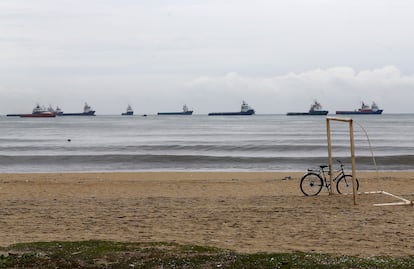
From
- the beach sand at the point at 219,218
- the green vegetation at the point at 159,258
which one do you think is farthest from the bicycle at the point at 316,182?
the green vegetation at the point at 159,258

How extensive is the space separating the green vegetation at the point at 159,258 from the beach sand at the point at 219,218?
70 centimetres

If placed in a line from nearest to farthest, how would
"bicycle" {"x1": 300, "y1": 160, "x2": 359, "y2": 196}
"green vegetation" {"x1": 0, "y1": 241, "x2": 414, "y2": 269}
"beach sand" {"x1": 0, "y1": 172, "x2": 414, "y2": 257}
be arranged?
"green vegetation" {"x1": 0, "y1": 241, "x2": 414, "y2": 269} → "beach sand" {"x1": 0, "y1": 172, "x2": 414, "y2": 257} → "bicycle" {"x1": 300, "y1": 160, "x2": 359, "y2": 196}

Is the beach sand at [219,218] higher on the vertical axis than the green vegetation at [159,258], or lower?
lower

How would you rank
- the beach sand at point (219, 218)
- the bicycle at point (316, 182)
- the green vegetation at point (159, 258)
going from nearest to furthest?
the green vegetation at point (159, 258)
the beach sand at point (219, 218)
the bicycle at point (316, 182)

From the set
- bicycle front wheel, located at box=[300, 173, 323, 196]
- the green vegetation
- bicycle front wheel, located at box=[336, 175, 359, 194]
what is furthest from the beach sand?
the green vegetation

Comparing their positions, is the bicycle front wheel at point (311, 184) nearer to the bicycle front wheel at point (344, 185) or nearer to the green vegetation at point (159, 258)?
the bicycle front wheel at point (344, 185)

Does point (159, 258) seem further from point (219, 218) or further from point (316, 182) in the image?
point (316, 182)

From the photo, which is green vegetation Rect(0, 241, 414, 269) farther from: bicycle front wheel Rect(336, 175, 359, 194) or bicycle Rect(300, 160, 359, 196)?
bicycle front wheel Rect(336, 175, 359, 194)

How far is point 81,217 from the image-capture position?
1179 centimetres

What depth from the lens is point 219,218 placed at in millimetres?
11547

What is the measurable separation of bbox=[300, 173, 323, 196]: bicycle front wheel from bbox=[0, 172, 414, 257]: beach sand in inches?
8.6

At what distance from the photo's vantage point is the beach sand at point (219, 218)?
30.2 ft

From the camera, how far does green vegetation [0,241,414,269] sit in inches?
284

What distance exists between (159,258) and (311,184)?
28.5 feet
